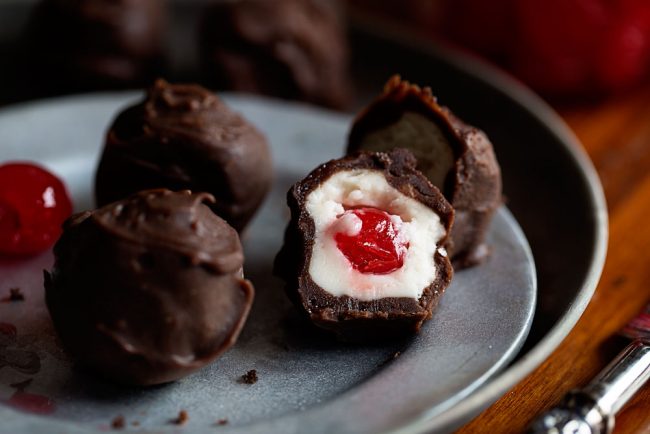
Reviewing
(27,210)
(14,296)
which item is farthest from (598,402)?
(27,210)

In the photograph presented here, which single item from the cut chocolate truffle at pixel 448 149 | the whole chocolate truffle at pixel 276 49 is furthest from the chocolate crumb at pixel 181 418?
the whole chocolate truffle at pixel 276 49

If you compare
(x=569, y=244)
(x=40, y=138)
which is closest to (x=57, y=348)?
(x=40, y=138)

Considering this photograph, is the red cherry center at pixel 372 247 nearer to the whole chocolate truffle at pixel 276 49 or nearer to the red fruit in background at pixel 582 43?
the whole chocolate truffle at pixel 276 49

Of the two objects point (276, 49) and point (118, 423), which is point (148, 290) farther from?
point (276, 49)

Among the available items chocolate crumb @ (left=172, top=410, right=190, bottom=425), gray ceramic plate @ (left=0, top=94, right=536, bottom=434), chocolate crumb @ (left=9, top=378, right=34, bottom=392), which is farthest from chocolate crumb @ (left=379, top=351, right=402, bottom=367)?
chocolate crumb @ (left=9, top=378, right=34, bottom=392)

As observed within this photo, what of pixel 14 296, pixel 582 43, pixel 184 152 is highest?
pixel 582 43
